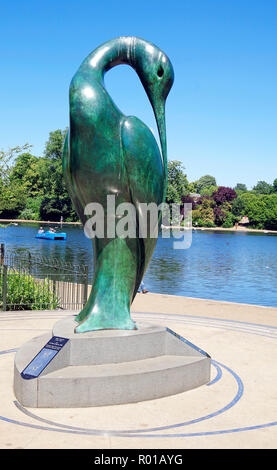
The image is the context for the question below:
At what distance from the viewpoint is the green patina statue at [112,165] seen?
22.4 ft

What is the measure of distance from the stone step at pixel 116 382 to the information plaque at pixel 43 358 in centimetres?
13

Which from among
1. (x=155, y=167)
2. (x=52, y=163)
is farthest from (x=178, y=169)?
(x=155, y=167)

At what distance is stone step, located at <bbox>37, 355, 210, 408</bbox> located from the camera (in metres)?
5.81

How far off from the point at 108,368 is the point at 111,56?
4.54 meters

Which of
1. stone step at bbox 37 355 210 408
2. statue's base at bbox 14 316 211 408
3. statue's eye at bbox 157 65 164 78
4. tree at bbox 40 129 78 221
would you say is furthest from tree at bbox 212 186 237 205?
stone step at bbox 37 355 210 408

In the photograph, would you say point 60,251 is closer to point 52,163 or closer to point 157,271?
point 157,271

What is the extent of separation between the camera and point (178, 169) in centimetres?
7425

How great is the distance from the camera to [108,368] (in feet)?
20.6

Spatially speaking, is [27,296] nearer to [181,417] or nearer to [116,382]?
[116,382]

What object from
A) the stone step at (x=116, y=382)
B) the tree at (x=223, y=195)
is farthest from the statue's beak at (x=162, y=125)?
the tree at (x=223, y=195)

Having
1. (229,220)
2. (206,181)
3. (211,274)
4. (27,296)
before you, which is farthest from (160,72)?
(206,181)

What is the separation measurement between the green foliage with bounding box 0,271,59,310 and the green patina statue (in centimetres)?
556

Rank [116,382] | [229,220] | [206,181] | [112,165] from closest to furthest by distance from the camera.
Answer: [116,382] → [112,165] → [229,220] → [206,181]

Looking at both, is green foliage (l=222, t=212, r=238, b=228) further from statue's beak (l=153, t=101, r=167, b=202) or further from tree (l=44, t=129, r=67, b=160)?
statue's beak (l=153, t=101, r=167, b=202)
